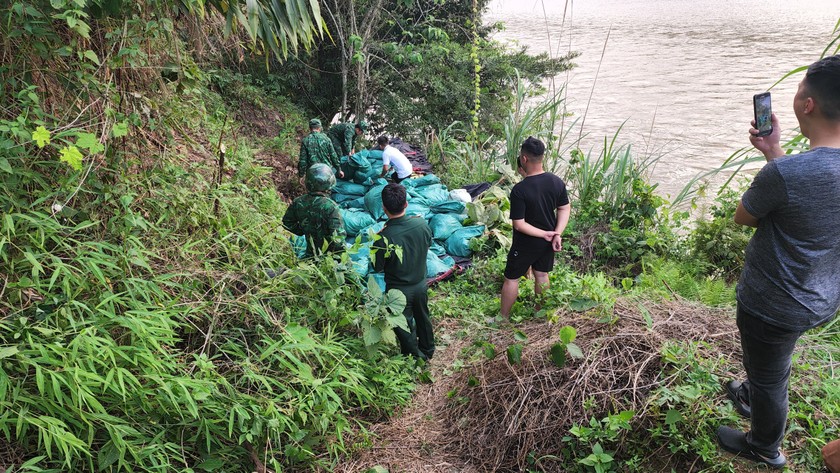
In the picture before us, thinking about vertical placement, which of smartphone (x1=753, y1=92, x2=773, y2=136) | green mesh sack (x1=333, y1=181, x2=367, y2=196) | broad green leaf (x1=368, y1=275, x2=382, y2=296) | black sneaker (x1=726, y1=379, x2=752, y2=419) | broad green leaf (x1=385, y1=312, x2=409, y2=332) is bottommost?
green mesh sack (x1=333, y1=181, x2=367, y2=196)

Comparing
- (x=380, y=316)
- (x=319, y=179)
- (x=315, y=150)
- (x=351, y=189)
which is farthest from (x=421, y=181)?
(x=380, y=316)

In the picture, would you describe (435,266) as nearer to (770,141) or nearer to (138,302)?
Result: (138,302)

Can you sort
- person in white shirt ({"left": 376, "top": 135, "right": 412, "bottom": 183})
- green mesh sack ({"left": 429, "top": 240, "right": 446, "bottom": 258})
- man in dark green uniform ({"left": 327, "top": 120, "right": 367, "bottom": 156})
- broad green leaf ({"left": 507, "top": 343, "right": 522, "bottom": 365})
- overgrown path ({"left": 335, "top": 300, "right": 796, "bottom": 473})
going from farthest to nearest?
man in dark green uniform ({"left": 327, "top": 120, "right": 367, "bottom": 156}) → person in white shirt ({"left": 376, "top": 135, "right": 412, "bottom": 183}) → green mesh sack ({"left": 429, "top": 240, "right": 446, "bottom": 258}) → broad green leaf ({"left": 507, "top": 343, "right": 522, "bottom": 365}) → overgrown path ({"left": 335, "top": 300, "right": 796, "bottom": 473})

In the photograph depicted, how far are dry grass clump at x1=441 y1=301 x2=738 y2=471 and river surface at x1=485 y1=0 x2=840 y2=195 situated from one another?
10.3 feet

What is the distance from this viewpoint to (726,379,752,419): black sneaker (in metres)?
2.21

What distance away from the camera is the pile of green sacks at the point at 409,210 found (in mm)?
4660

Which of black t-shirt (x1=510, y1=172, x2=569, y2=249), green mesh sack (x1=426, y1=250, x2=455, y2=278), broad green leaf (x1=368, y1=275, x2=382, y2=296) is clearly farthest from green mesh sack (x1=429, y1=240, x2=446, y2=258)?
broad green leaf (x1=368, y1=275, x2=382, y2=296)

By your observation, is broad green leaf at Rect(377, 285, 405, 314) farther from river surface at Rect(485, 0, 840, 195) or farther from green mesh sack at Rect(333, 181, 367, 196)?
green mesh sack at Rect(333, 181, 367, 196)

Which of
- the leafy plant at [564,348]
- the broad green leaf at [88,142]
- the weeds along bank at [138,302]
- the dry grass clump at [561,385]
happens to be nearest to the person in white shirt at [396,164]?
the weeds along bank at [138,302]

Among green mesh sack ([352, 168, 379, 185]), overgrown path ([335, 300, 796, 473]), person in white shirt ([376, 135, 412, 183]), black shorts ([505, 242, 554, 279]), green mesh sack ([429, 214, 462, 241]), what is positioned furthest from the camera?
green mesh sack ([352, 168, 379, 185])

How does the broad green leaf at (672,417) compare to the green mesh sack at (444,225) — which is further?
the green mesh sack at (444,225)

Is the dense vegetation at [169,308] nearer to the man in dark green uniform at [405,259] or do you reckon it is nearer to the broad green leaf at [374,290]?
the broad green leaf at [374,290]

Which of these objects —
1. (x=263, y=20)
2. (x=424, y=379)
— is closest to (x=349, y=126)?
(x=263, y=20)

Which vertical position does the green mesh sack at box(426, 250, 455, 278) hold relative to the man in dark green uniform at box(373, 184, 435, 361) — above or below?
below
